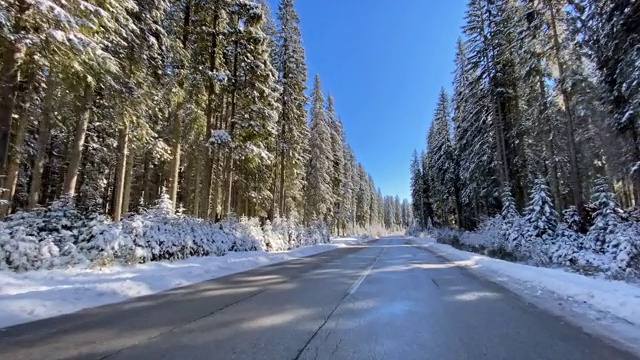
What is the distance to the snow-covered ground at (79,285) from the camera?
20.9 ft

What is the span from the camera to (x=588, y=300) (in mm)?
7480

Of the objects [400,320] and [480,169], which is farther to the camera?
[480,169]

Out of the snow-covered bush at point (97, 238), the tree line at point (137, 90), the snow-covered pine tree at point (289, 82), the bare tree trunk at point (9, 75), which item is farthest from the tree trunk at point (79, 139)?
the snow-covered pine tree at point (289, 82)

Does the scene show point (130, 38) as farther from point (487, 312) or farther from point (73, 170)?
point (487, 312)

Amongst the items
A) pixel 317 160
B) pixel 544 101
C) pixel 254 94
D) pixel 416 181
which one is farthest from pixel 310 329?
pixel 416 181

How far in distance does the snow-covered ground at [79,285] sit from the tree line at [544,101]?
15.2 metres

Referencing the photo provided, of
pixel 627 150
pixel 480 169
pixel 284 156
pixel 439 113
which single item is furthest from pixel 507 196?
pixel 439 113

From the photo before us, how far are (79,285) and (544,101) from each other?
27.3 meters

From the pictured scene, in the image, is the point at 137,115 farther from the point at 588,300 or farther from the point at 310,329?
the point at 588,300

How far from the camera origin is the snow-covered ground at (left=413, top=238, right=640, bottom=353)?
554 centimetres

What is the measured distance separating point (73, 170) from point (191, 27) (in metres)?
9.21

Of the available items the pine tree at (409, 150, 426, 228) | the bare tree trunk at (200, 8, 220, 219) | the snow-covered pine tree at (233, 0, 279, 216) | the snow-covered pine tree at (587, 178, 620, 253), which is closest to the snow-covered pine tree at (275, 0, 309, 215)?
the snow-covered pine tree at (233, 0, 279, 216)

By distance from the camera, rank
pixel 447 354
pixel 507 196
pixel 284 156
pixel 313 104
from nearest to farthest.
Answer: pixel 447 354 < pixel 507 196 < pixel 284 156 < pixel 313 104

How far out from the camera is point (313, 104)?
46.2 meters
